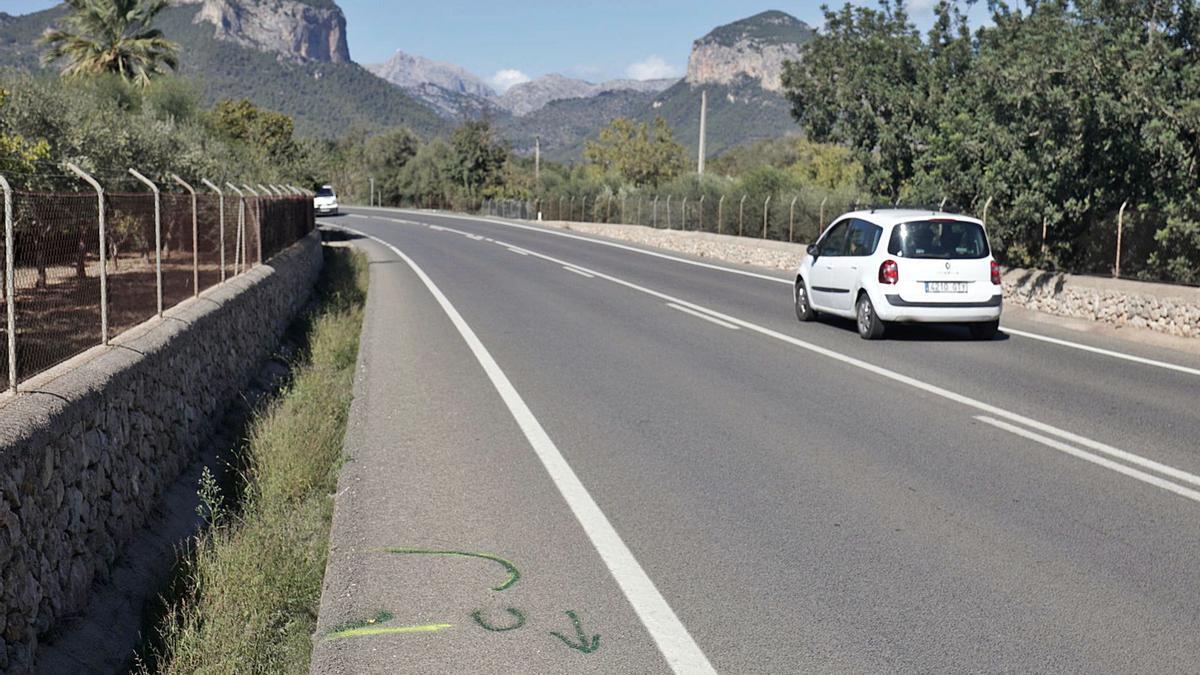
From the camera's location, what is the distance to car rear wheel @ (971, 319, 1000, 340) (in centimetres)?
1450

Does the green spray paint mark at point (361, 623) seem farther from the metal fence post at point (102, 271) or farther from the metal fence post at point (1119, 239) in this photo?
the metal fence post at point (1119, 239)

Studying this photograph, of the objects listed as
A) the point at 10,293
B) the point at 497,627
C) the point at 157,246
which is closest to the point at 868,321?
the point at 157,246

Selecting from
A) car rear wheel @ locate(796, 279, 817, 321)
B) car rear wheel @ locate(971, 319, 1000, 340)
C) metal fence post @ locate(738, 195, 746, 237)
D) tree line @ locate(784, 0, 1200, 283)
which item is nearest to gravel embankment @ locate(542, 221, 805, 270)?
metal fence post @ locate(738, 195, 746, 237)

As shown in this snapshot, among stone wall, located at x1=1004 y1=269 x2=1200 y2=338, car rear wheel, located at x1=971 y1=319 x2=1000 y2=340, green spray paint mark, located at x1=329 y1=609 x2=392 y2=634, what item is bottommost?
green spray paint mark, located at x1=329 y1=609 x2=392 y2=634

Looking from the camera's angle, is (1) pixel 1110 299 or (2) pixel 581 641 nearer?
(2) pixel 581 641

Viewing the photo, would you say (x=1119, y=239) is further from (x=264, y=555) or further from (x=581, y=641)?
Result: (x=581, y=641)

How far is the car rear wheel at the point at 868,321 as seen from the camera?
14375 mm

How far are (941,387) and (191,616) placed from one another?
24.5 feet

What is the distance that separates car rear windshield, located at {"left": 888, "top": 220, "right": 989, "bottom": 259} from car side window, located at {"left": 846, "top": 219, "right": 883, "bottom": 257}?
30cm

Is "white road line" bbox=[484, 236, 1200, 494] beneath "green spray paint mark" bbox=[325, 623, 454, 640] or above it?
above

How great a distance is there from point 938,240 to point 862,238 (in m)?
1.09

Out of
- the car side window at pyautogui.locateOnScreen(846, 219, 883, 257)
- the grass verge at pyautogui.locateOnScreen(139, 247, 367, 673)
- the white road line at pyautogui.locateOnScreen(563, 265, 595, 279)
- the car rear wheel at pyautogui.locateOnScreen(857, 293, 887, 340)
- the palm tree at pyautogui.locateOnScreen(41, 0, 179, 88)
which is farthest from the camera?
the palm tree at pyautogui.locateOnScreen(41, 0, 179, 88)

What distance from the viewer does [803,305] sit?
54.7 ft

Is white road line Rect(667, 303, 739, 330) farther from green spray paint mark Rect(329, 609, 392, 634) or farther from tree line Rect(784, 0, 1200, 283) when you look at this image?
green spray paint mark Rect(329, 609, 392, 634)
